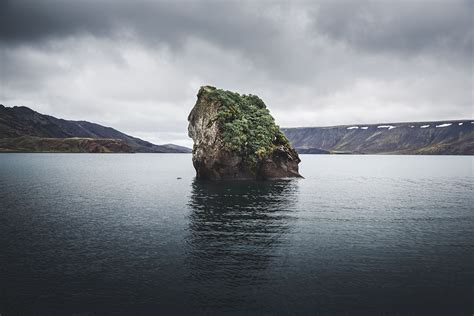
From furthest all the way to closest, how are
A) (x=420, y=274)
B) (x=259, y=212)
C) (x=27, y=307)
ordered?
1. (x=259, y=212)
2. (x=420, y=274)
3. (x=27, y=307)

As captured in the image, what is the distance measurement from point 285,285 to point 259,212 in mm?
21311

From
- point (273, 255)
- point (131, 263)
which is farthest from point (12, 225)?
point (273, 255)

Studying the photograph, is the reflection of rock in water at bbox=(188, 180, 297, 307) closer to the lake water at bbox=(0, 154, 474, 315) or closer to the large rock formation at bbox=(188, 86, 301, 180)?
the lake water at bbox=(0, 154, 474, 315)

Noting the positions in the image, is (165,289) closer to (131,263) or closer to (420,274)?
(131,263)

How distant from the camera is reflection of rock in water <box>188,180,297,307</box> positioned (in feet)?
61.4

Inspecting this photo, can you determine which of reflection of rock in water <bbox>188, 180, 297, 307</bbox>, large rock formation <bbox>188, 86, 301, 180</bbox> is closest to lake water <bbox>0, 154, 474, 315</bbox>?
reflection of rock in water <bbox>188, 180, 297, 307</bbox>

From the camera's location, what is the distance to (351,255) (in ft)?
80.0

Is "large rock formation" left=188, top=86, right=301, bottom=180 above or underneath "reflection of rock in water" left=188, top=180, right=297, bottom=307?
above

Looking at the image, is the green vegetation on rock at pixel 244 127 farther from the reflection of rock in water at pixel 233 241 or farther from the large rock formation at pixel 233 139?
the reflection of rock in water at pixel 233 241

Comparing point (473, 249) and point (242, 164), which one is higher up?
point (242, 164)

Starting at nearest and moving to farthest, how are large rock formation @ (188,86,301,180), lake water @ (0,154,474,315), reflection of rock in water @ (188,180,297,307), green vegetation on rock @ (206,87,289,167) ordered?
1. lake water @ (0,154,474,315)
2. reflection of rock in water @ (188,180,297,307)
3. green vegetation on rock @ (206,87,289,167)
4. large rock formation @ (188,86,301,180)

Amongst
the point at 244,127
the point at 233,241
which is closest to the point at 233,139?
the point at 244,127

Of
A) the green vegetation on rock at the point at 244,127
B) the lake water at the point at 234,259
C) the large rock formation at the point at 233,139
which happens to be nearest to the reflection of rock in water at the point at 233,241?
the lake water at the point at 234,259

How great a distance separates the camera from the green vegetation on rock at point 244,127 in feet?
242
